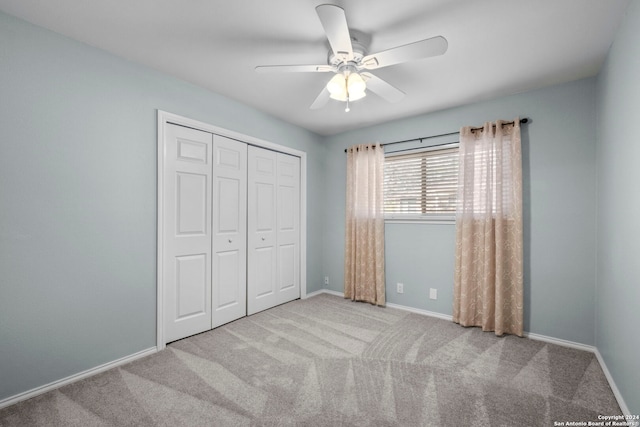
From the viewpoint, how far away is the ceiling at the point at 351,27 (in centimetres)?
171

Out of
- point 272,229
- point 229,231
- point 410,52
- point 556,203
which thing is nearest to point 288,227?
point 272,229

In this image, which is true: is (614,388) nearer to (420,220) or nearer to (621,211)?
(621,211)

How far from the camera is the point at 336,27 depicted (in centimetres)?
Result: 151

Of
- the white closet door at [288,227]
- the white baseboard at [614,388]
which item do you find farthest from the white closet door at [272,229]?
the white baseboard at [614,388]

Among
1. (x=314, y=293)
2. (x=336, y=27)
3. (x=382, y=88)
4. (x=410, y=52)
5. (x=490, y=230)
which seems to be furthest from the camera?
(x=314, y=293)

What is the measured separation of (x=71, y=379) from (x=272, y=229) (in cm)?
226

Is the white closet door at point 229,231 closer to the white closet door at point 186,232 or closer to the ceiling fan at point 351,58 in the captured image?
the white closet door at point 186,232

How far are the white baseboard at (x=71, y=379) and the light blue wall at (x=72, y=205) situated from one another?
4 centimetres

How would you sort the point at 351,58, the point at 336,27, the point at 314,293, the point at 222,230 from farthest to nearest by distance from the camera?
the point at 314,293 < the point at 222,230 < the point at 351,58 < the point at 336,27

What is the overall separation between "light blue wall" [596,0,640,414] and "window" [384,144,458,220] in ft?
4.13

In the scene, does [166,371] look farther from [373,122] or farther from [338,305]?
[373,122]

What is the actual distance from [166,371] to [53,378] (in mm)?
700

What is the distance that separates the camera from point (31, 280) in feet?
6.11

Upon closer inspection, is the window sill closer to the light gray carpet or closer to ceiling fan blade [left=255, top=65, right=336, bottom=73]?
the light gray carpet
